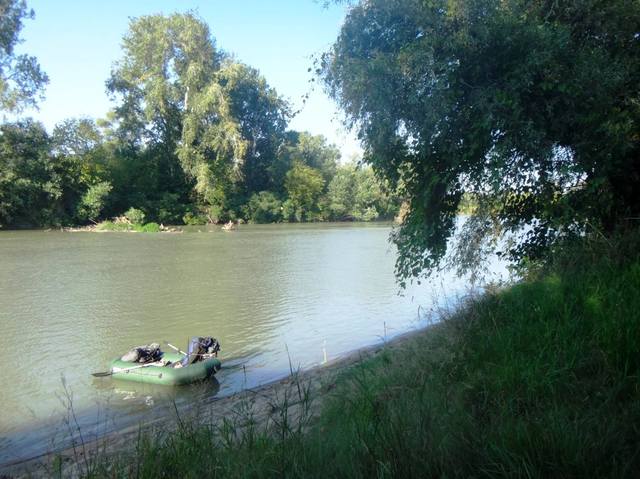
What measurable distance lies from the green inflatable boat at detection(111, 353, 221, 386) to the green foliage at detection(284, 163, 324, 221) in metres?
54.6

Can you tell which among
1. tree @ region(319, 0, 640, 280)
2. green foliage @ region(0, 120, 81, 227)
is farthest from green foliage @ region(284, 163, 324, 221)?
tree @ region(319, 0, 640, 280)

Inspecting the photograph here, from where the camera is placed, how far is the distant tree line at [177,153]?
4528 centimetres

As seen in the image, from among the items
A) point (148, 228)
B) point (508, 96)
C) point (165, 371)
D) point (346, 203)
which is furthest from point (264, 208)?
point (508, 96)

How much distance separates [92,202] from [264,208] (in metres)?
20.5

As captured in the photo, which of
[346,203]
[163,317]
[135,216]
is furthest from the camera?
[346,203]

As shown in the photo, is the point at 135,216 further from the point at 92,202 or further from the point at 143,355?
the point at 143,355

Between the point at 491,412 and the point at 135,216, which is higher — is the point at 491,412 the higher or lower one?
the higher one

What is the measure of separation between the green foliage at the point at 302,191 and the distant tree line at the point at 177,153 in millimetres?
139

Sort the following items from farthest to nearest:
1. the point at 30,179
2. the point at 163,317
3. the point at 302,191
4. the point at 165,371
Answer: the point at 302,191 → the point at 30,179 → the point at 163,317 → the point at 165,371

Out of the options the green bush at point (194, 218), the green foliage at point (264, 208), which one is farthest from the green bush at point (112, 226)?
the green foliage at point (264, 208)

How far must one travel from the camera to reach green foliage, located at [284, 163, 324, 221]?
64.4m

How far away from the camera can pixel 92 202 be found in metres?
46.6

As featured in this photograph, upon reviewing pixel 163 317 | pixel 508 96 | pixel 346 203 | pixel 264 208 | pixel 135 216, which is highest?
pixel 508 96

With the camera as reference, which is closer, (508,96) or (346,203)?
(508,96)
